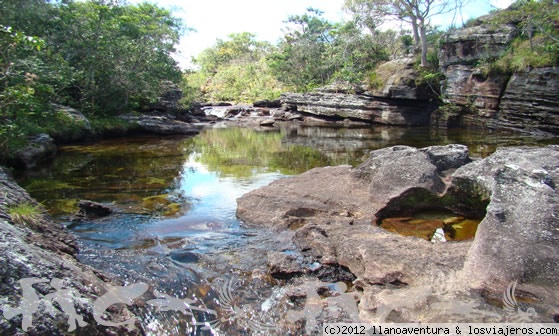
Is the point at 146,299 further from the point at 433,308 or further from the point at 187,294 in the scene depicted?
the point at 433,308

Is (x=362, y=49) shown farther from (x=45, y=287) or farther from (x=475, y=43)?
(x=45, y=287)

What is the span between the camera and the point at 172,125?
2194cm

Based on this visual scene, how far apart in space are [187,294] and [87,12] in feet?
69.7

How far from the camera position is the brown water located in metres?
4.52

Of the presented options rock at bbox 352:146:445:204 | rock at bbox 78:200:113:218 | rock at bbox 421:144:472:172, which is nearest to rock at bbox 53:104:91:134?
rock at bbox 78:200:113:218

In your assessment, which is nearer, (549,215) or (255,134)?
(549,215)

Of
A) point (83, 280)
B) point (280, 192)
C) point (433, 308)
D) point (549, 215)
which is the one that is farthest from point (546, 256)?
point (280, 192)

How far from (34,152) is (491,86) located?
21620mm

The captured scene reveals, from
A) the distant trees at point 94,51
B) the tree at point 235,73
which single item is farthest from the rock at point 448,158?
the tree at point 235,73

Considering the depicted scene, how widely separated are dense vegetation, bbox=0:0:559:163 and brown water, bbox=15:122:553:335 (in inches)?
73.9

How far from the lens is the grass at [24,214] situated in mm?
4137

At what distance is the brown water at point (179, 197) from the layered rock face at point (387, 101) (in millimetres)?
7934

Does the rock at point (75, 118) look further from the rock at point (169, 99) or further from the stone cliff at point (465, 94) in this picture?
the stone cliff at point (465, 94)

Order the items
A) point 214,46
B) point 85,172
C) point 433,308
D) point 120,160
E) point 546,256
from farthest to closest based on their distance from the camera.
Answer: point 214,46, point 120,160, point 85,172, point 546,256, point 433,308
